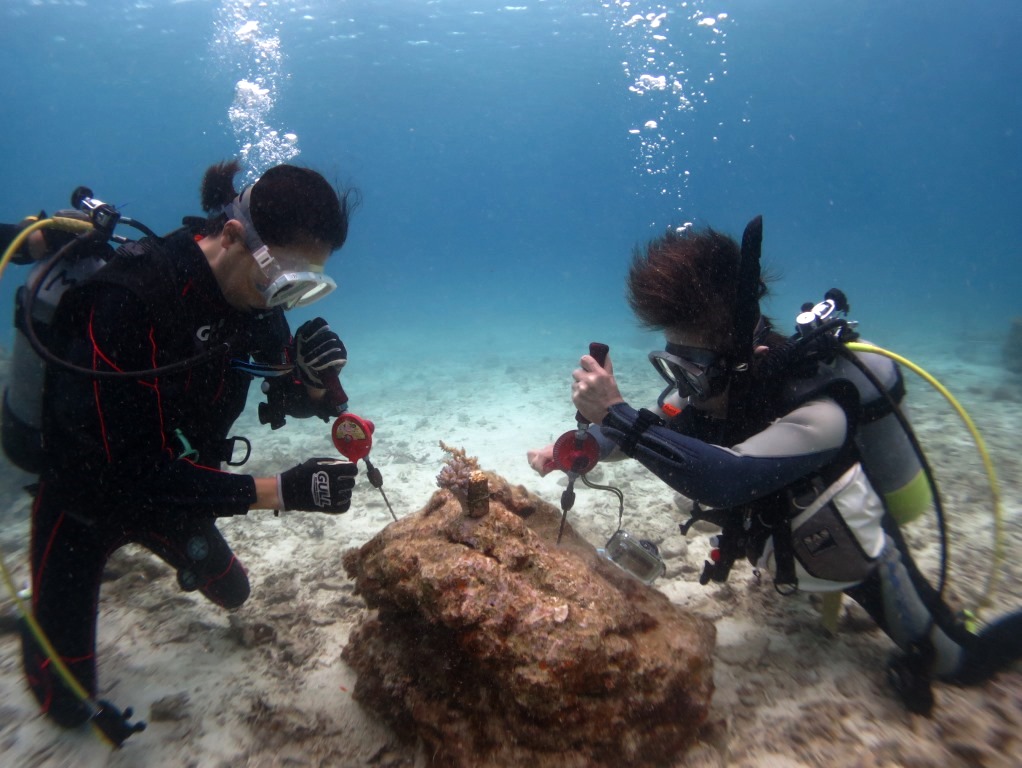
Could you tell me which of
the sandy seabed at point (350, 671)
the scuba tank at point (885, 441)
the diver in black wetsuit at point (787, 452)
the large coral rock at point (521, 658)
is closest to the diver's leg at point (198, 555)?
the sandy seabed at point (350, 671)

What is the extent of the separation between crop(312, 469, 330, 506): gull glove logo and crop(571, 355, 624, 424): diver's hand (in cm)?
147

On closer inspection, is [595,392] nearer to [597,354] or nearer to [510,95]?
[597,354]

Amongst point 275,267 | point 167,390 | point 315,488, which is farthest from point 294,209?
point 315,488

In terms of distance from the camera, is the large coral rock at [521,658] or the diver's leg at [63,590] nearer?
the large coral rock at [521,658]

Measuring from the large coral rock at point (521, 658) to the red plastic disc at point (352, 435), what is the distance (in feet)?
2.36

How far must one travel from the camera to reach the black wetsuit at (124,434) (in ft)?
7.49

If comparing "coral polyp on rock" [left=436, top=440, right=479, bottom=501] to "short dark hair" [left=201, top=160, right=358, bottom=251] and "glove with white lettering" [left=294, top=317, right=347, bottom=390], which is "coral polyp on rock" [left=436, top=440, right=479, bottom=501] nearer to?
"glove with white lettering" [left=294, top=317, right=347, bottom=390]

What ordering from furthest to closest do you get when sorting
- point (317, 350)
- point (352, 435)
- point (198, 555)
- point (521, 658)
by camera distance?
point (198, 555) → point (317, 350) → point (352, 435) → point (521, 658)

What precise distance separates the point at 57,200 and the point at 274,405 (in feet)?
485

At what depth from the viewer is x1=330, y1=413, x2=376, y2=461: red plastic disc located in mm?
2820

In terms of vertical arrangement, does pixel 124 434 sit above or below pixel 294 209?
below

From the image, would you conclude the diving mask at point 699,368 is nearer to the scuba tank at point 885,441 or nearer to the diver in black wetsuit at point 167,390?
the scuba tank at point 885,441

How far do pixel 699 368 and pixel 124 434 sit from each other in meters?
3.08

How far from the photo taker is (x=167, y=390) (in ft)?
8.47
